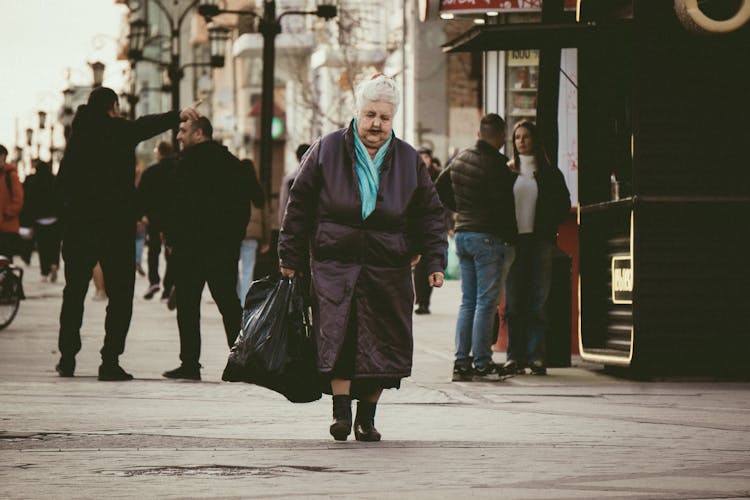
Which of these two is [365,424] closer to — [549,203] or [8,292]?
[549,203]

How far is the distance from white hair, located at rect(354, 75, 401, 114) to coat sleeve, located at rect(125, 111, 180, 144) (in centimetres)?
368

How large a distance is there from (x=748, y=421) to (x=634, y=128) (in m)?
3.04

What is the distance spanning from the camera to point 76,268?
12.4 m

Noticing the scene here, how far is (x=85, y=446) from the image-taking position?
8328 mm

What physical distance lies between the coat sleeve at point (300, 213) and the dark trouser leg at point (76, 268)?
3919 millimetres

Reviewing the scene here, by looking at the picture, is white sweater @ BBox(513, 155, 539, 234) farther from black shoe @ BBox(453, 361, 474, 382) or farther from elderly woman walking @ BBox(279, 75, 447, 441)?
elderly woman walking @ BBox(279, 75, 447, 441)

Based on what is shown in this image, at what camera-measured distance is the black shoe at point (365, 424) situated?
873cm

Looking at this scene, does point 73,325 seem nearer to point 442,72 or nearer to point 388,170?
point 388,170

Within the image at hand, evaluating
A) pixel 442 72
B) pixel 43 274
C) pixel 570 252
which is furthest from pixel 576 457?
pixel 442 72

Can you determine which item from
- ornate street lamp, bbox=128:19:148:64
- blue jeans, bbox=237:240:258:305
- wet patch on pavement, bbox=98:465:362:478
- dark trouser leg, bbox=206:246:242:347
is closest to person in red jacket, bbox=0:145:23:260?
blue jeans, bbox=237:240:258:305

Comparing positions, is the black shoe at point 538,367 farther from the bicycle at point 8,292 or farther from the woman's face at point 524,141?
the bicycle at point 8,292

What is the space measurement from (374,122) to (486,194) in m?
3.98

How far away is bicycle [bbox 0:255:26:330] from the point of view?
18141mm

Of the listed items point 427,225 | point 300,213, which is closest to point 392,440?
point 427,225
